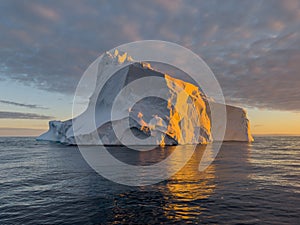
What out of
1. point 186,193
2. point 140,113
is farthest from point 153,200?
point 140,113

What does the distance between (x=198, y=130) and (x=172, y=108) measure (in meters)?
11.9

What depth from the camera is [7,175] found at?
20.6 m

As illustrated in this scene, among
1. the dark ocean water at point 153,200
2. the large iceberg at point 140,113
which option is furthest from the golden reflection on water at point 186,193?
the large iceberg at point 140,113

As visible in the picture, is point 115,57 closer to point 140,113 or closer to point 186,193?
point 140,113

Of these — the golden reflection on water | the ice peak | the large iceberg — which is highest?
the ice peak

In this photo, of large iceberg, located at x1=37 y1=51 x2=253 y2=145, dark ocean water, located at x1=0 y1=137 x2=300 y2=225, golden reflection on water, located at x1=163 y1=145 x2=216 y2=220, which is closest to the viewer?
dark ocean water, located at x1=0 y1=137 x2=300 y2=225

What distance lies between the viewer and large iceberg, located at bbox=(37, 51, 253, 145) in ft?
155

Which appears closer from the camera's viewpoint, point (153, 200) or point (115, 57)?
point (153, 200)

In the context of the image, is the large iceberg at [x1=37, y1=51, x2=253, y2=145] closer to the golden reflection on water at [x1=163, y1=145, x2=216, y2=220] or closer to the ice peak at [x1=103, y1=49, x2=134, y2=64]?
the ice peak at [x1=103, y1=49, x2=134, y2=64]

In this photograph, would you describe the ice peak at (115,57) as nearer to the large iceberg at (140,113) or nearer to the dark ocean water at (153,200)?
the large iceberg at (140,113)

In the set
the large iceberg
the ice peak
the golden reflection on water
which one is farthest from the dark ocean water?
the ice peak

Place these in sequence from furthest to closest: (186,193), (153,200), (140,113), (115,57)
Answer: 1. (115,57)
2. (140,113)
3. (186,193)
4. (153,200)

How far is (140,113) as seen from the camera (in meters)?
48.1

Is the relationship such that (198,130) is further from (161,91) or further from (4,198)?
(4,198)
